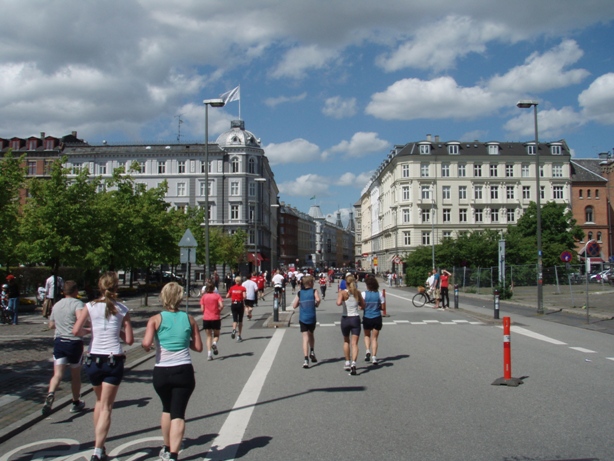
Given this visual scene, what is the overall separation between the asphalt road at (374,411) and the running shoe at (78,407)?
9 cm

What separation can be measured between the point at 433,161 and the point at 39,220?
74024 millimetres

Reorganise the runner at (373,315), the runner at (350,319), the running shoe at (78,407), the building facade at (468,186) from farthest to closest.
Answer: the building facade at (468,186) → the runner at (373,315) → the runner at (350,319) → the running shoe at (78,407)

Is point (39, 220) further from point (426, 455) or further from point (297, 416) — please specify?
point (426, 455)

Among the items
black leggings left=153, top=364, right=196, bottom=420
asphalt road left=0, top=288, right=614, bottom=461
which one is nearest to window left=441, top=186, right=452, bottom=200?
asphalt road left=0, top=288, right=614, bottom=461

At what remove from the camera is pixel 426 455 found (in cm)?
581

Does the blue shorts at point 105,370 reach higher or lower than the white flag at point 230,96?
lower

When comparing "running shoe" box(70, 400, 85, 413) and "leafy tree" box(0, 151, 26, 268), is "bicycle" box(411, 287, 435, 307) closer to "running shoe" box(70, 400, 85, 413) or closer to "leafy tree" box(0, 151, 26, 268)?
"leafy tree" box(0, 151, 26, 268)

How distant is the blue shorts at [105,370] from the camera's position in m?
6.21

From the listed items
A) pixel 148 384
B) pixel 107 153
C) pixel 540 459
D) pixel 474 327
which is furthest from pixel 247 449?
pixel 107 153

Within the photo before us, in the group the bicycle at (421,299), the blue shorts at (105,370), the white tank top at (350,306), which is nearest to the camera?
the blue shorts at (105,370)

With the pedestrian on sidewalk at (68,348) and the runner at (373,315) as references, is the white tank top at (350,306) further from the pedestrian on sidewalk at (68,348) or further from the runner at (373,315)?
the pedestrian on sidewalk at (68,348)

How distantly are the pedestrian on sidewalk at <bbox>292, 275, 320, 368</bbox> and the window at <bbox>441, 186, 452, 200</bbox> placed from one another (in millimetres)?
78273

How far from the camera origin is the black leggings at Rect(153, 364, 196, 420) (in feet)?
18.0

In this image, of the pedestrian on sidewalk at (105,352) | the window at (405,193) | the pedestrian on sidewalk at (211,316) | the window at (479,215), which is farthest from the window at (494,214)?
the pedestrian on sidewalk at (105,352)
